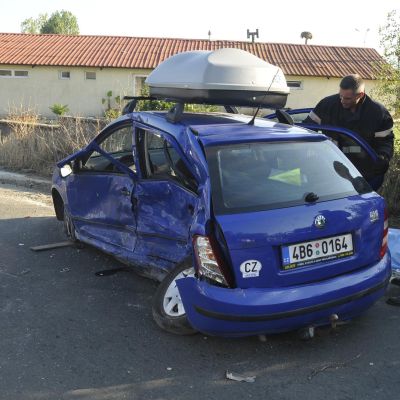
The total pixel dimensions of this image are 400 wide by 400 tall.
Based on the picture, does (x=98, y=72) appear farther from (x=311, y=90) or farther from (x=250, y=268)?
(x=250, y=268)

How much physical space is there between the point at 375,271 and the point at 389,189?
3.37m

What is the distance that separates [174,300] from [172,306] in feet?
0.16

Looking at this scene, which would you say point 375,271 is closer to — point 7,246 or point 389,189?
point 389,189

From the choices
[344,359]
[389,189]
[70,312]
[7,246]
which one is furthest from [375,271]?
[7,246]

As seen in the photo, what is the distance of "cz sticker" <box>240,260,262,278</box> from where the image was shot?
10.6ft

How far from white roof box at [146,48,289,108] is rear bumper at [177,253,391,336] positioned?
5.39 feet

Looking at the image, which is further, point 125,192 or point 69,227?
point 69,227

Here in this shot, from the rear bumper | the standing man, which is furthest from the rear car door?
the standing man

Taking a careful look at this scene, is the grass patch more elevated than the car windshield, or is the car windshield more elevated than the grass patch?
the car windshield

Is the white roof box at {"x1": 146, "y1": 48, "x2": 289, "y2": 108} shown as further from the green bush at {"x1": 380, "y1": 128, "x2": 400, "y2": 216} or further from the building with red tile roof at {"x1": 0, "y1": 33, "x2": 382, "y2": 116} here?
the building with red tile roof at {"x1": 0, "y1": 33, "x2": 382, "y2": 116}

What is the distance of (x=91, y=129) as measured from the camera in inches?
397

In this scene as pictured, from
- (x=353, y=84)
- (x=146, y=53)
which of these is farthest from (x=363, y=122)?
(x=146, y=53)

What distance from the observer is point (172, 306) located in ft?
12.8

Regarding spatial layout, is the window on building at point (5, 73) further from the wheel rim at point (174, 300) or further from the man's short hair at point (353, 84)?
the wheel rim at point (174, 300)
